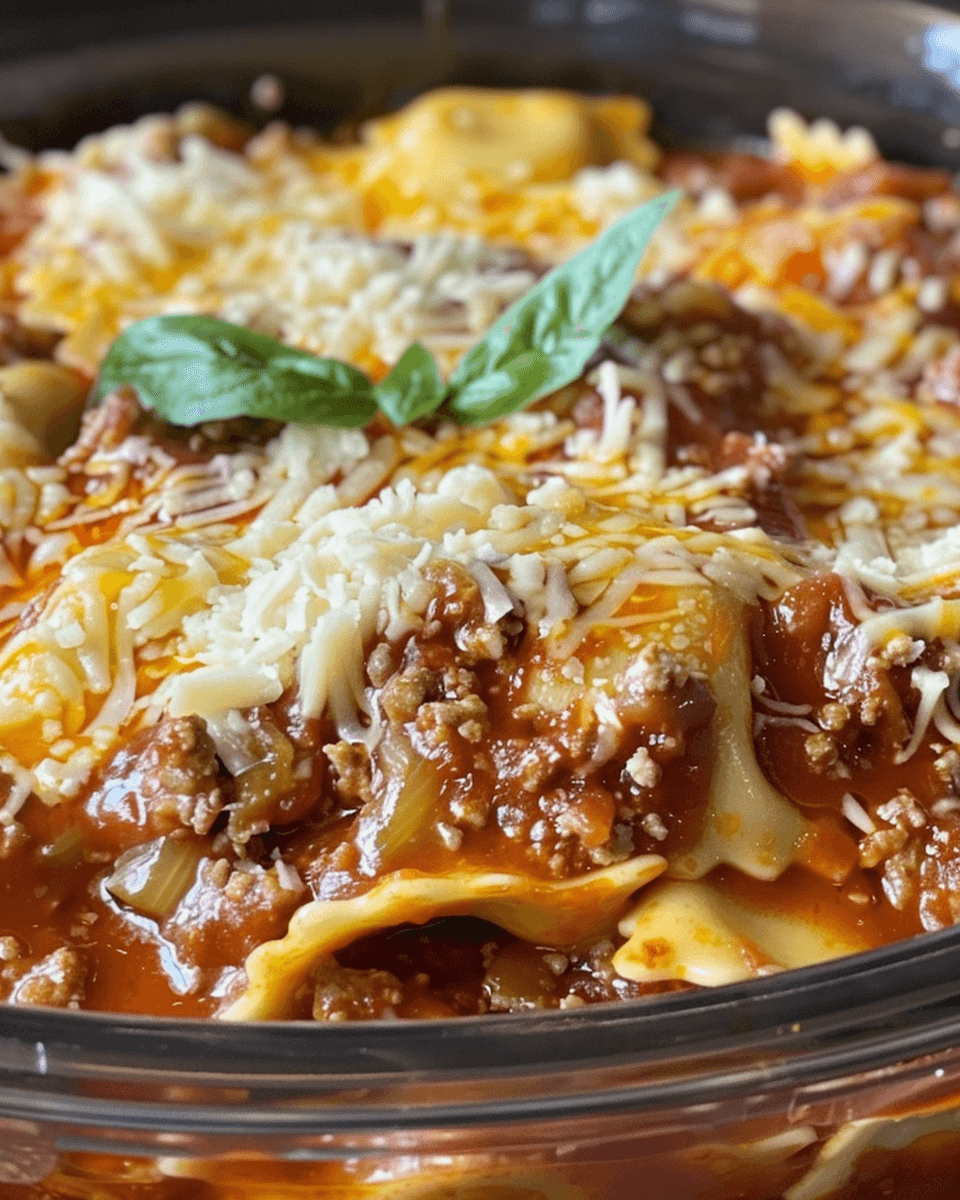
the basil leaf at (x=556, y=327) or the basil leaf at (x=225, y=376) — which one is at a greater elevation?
the basil leaf at (x=556, y=327)

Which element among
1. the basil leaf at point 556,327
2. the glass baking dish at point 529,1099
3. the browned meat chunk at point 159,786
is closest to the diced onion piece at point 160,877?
the browned meat chunk at point 159,786

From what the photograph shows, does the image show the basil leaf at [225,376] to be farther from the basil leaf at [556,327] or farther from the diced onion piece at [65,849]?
the diced onion piece at [65,849]

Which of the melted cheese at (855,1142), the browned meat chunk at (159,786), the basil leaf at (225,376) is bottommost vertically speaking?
the melted cheese at (855,1142)

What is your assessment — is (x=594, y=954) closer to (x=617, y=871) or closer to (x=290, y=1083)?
(x=617, y=871)

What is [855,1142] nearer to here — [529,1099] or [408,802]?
[529,1099]

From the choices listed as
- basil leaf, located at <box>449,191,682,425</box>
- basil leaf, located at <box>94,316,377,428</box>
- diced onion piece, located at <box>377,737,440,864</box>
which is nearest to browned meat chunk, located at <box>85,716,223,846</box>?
diced onion piece, located at <box>377,737,440,864</box>

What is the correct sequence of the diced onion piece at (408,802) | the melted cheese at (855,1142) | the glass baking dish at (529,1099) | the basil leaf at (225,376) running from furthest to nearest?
the basil leaf at (225,376) → the diced onion piece at (408,802) → the melted cheese at (855,1142) → the glass baking dish at (529,1099)

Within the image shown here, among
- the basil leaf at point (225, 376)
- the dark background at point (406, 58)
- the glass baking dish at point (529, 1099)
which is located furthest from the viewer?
the dark background at point (406, 58)

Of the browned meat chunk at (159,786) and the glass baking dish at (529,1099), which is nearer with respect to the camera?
the glass baking dish at (529,1099)
